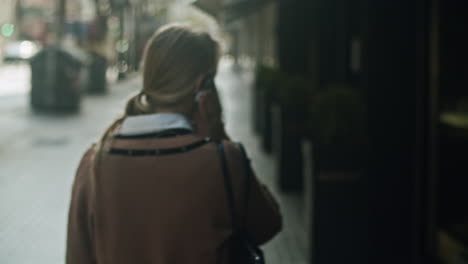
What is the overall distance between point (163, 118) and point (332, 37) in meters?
7.43

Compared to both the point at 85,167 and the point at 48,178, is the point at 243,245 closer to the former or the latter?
the point at 85,167

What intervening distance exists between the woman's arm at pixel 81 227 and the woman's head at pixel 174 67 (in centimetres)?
27

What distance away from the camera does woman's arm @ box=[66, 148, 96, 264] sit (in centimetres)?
219

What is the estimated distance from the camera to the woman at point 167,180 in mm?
2049

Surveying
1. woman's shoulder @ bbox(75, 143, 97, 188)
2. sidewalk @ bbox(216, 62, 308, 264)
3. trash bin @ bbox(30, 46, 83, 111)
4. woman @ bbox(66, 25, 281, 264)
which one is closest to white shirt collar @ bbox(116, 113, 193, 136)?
woman @ bbox(66, 25, 281, 264)

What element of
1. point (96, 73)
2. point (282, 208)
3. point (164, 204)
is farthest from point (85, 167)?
point (96, 73)

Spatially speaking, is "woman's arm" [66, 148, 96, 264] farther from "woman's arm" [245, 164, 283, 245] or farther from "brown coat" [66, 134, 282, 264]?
"woman's arm" [245, 164, 283, 245]

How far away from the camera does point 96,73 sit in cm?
2353

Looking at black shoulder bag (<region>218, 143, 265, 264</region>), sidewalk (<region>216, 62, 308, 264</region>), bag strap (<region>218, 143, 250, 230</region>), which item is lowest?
sidewalk (<region>216, 62, 308, 264</region>)

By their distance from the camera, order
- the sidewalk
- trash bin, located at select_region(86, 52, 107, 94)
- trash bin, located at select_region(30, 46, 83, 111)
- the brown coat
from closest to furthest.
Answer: the brown coat < the sidewalk < trash bin, located at select_region(30, 46, 83, 111) < trash bin, located at select_region(86, 52, 107, 94)

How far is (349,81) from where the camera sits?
8.48 metres

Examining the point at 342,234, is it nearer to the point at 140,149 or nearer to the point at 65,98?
the point at 140,149

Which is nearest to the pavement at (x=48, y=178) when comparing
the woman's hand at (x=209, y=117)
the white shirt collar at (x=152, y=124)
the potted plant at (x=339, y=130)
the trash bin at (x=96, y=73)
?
the white shirt collar at (x=152, y=124)

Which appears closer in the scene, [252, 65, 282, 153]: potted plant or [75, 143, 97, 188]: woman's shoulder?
[75, 143, 97, 188]: woman's shoulder
